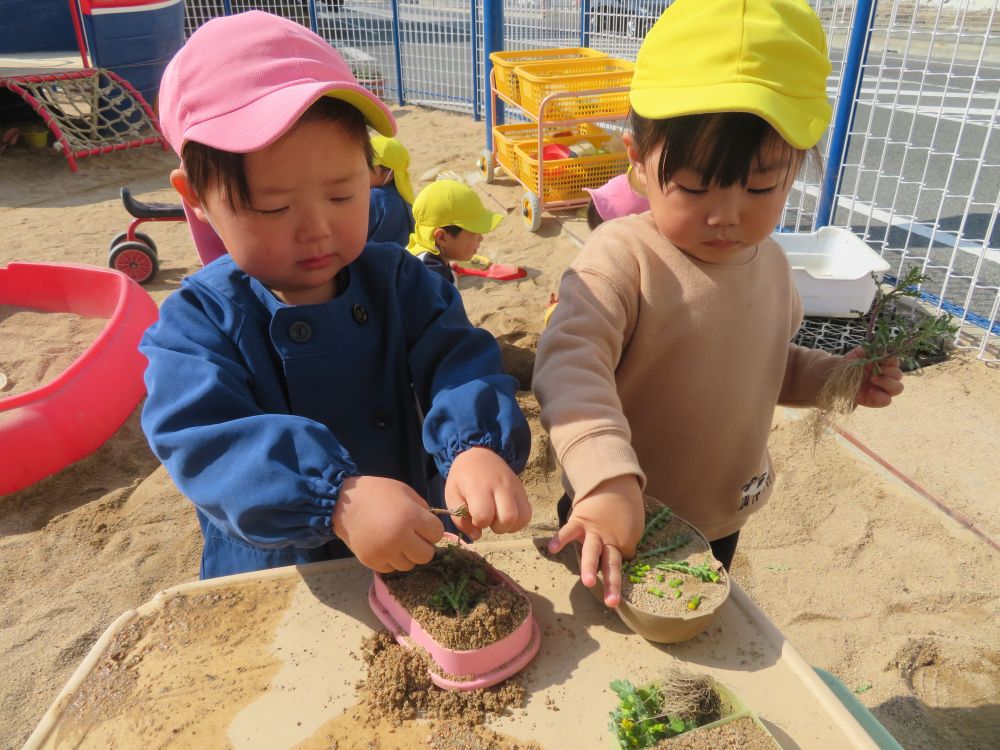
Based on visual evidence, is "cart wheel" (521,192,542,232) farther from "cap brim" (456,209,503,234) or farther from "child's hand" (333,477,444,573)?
"child's hand" (333,477,444,573)

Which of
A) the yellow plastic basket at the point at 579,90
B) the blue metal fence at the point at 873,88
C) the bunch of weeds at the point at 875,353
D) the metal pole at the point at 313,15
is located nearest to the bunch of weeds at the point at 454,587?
the bunch of weeds at the point at 875,353

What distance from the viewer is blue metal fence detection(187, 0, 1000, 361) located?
13.4ft

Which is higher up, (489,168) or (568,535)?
(568,535)

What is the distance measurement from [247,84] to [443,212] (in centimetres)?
289

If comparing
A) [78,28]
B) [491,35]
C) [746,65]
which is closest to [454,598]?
[746,65]

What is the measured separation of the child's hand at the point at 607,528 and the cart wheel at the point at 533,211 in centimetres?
481

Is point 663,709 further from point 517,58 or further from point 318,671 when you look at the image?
point 517,58

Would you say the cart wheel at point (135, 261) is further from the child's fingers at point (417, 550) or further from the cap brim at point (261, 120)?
the child's fingers at point (417, 550)

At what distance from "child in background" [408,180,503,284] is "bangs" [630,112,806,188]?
2625mm

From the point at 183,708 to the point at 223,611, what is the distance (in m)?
0.19

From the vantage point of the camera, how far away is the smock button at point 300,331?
1.32m

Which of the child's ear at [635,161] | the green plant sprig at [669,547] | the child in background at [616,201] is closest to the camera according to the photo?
the green plant sprig at [669,547]

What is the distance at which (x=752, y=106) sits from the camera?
120cm

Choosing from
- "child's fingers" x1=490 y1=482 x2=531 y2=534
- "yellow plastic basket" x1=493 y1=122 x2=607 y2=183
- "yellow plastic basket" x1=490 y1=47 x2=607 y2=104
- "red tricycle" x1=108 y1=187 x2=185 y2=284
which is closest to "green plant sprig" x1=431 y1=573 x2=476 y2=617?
"child's fingers" x1=490 y1=482 x2=531 y2=534
